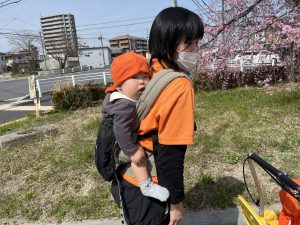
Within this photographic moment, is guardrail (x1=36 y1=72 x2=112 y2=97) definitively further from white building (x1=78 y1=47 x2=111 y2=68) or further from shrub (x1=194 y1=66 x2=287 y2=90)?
white building (x1=78 y1=47 x2=111 y2=68)

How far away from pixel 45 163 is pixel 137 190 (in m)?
3.11

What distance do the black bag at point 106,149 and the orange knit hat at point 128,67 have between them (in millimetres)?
199

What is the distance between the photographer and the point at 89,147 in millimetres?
4832

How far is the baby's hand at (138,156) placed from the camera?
151cm

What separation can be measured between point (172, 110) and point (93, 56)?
66.3 m

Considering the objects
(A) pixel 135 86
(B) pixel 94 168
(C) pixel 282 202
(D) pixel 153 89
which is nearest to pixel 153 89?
(D) pixel 153 89

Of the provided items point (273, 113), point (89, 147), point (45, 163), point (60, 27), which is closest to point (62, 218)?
point (45, 163)

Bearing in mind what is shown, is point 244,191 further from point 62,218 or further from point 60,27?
point 60,27

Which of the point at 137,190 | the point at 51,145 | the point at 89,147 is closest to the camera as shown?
the point at 137,190

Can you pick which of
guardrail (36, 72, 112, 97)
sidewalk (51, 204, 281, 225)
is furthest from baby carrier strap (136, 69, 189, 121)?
guardrail (36, 72, 112, 97)

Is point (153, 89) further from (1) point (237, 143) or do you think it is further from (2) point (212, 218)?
(1) point (237, 143)

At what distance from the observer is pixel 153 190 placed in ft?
4.97

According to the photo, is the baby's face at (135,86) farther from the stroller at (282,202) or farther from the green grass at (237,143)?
the green grass at (237,143)

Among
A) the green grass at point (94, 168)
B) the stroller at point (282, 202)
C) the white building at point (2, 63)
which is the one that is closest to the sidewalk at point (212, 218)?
the green grass at point (94, 168)
